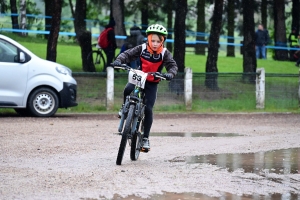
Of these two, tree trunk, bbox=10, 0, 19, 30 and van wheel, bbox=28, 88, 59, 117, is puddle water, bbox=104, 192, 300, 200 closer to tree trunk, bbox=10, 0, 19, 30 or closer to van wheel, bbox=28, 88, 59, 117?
van wheel, bbox=28, 88, 59, 117

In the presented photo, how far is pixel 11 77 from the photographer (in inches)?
814

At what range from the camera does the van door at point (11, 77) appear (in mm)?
20594

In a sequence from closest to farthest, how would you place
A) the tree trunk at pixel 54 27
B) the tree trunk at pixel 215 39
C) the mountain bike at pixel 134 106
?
the mountain bike at pixel 134 106, the tree trunk at pixel 54 27, the tree trunk at pixel 215 39

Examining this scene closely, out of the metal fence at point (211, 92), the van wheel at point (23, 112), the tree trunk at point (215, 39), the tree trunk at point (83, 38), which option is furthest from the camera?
the tree trunk at point (83, 38)

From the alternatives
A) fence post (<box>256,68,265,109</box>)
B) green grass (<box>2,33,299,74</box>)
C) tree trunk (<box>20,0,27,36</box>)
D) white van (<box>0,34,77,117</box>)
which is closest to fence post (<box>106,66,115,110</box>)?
white van (<box>0,34,77,117</box>)

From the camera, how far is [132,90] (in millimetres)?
12305

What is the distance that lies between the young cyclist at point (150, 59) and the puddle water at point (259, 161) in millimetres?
918

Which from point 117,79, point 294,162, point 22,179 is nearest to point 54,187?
point 22,179

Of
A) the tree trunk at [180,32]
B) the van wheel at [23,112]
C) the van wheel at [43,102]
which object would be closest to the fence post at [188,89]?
the van wheel at [43,102]

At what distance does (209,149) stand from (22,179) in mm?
4500

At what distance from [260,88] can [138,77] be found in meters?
13.8

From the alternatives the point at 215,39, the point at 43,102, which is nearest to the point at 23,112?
the point at 43,102

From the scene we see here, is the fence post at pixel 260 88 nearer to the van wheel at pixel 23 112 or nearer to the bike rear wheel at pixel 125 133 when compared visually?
the van wheel at pixel 23 112

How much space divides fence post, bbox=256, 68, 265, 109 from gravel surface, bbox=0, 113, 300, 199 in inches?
181
